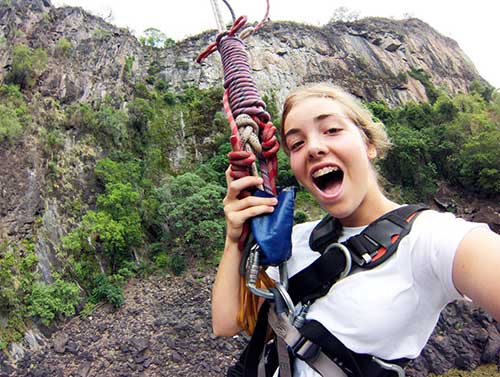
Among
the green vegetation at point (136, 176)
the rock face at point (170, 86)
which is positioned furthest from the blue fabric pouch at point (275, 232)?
the green vegetation at point (136, 176)

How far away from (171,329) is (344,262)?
318 inches

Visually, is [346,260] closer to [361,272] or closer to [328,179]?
[361,272]

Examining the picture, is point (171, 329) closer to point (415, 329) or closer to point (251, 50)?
point (415, 329)

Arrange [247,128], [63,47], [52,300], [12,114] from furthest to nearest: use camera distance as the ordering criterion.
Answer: [63,47] → [12,114] → [52,300] → [247,128]

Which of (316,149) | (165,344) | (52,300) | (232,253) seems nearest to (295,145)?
(316,149)

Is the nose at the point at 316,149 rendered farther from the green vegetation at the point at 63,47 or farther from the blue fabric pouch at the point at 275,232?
the green vegetation at the point at 63,47

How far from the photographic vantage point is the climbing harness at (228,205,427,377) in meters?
0.68

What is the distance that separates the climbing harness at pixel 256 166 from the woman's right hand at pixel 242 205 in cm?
1

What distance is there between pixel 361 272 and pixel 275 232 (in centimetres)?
20

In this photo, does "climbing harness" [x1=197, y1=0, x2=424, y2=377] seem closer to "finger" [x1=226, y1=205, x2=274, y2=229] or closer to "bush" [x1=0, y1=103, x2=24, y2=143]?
"finger" [x1=226, y1=205, x2=274, y2=229]

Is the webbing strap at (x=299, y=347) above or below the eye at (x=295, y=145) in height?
below

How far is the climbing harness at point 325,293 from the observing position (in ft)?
2.22

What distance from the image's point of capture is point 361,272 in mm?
688

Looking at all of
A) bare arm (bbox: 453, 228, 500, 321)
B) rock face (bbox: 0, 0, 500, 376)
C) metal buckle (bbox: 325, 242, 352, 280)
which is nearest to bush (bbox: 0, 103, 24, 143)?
rock face (bbox: 0, 0, 500, 376)
